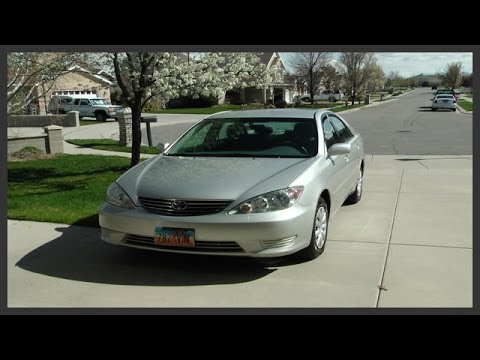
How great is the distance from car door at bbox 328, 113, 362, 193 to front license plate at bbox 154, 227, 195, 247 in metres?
2.52

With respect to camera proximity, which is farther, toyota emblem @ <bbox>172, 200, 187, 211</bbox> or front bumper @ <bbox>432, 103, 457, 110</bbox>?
front bumper @ <bbox>432, 103, 457, 110</bbox>

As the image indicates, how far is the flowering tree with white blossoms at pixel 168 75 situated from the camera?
27.6ft

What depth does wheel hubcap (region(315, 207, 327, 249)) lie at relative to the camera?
4.58 metres

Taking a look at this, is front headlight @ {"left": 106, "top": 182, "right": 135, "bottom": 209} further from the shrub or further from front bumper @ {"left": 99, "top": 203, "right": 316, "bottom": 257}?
the shrub

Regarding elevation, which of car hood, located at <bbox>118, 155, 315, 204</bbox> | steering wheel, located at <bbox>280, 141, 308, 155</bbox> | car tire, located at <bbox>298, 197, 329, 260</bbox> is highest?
steering wheel, located at <bbox>280, 141, 308, 155</bbox>

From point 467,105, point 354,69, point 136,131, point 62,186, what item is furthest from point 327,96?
point 62,186

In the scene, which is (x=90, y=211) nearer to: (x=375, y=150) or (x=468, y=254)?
(x=468, y=254)

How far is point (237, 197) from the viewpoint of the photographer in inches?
159

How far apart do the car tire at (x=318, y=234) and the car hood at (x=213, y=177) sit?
430 millimetres

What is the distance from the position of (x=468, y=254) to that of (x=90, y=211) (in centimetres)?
445

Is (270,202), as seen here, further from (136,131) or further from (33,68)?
(33,68)

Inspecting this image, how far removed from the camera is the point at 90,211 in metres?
6.33

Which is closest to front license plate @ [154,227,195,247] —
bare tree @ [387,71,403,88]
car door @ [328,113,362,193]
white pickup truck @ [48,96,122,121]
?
car door @ [328,113,362,193]

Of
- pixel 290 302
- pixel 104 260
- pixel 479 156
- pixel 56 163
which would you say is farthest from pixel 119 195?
pixel 56 163
